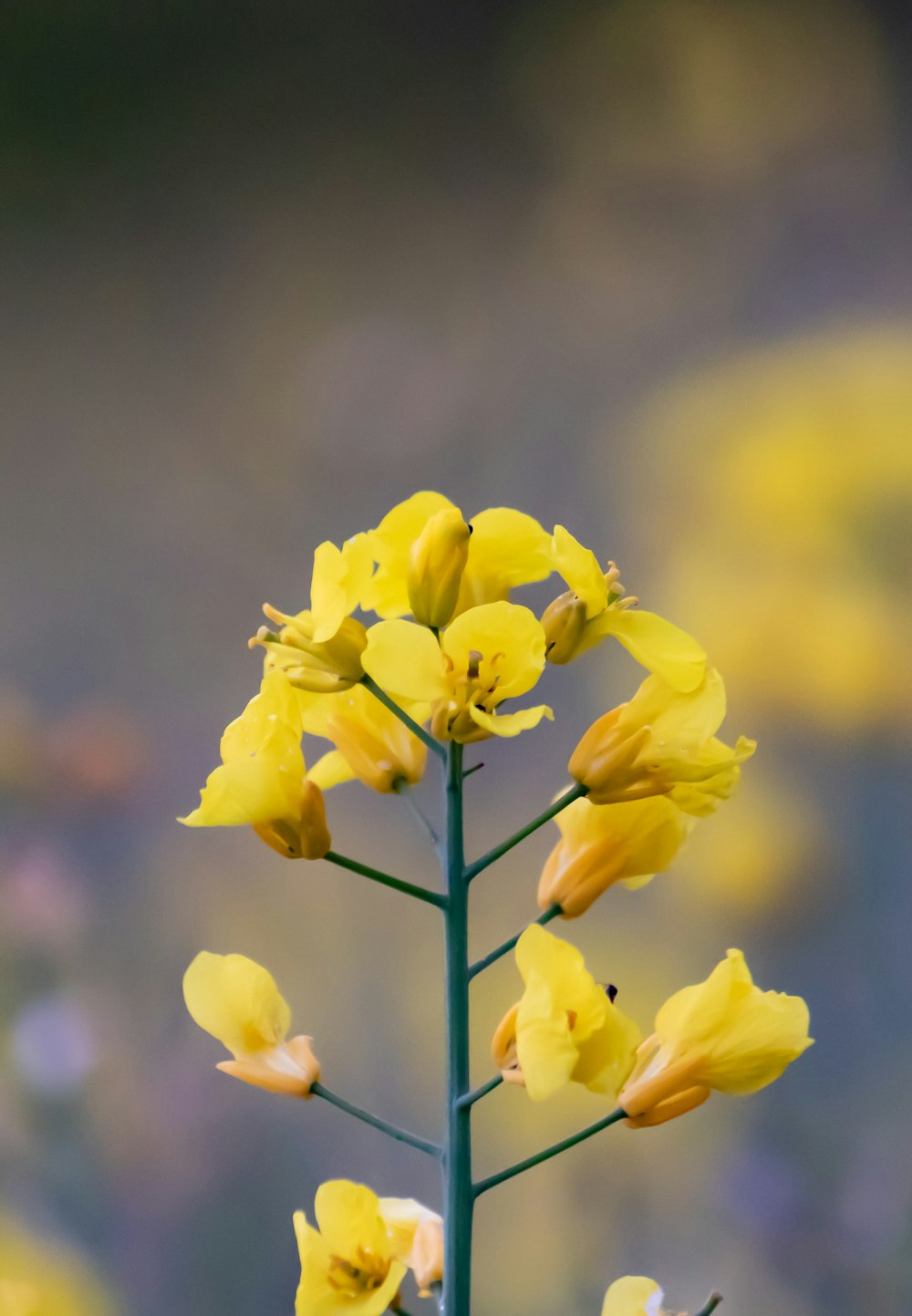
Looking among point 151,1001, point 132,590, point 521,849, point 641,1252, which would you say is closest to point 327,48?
point 132,590

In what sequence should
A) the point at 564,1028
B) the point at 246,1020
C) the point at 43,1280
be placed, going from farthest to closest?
the point at 43,1280 < the point at 246,1020 < the point at 564,1028

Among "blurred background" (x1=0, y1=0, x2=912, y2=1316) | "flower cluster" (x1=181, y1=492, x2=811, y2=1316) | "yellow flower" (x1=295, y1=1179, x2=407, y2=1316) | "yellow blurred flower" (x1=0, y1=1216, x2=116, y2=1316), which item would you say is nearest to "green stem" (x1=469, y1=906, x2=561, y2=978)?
"flower cluster" (x1=181, y1=492, x2=811, y2=1316)

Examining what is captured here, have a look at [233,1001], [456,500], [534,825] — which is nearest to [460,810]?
[534,825]

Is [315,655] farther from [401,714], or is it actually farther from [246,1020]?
[246,1020]

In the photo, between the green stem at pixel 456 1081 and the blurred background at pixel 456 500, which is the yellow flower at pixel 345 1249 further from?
the blurred background at pixel 456 500

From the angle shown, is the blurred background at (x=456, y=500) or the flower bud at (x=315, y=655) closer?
the flower bud at (x=315, y=655)

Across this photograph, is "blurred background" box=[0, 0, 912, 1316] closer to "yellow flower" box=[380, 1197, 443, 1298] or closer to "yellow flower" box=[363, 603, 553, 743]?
"yellow flower" box=[380, 1197, 443, 1298]

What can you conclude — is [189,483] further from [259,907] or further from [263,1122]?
[263,1122]

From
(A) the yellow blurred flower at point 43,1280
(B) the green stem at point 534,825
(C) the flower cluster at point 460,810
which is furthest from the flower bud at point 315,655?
(A) the yellow blurred flower at point 43,1280
